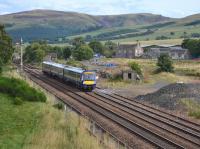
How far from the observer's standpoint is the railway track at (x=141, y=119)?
2602 centimetres

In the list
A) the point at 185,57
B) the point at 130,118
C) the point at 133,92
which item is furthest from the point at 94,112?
the point at 185,57

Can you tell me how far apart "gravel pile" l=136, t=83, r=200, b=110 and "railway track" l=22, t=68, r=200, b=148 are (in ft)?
9.42

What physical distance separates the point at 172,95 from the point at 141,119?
1545 cm

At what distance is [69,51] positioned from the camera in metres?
158

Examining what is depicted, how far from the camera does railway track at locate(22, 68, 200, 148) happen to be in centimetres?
2602

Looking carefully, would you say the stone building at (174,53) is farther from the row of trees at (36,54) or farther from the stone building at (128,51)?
the row of trees at (36,54)

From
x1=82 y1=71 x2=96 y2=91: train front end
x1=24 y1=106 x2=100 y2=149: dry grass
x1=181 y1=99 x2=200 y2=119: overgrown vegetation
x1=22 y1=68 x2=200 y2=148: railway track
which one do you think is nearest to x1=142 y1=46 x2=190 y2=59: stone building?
x1=82 y1=71 x2=96 y2=91: train front end

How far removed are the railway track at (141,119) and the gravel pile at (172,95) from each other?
287cm

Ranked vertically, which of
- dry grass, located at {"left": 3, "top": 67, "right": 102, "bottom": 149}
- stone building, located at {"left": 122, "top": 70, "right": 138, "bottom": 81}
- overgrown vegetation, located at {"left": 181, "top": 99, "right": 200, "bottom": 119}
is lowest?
overgrown vegetation, located at {"left": 181, "top": 99, "right": 200, "bottom": 119}

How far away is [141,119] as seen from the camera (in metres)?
34.0

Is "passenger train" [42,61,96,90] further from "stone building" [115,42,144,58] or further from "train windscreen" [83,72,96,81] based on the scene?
"stone building" [115,42,144,58]

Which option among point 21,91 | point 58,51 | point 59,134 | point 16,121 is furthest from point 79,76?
point 58,51

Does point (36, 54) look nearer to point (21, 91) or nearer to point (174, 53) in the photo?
point (174, 53)

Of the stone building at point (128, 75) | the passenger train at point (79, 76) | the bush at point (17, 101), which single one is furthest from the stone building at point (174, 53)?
the bush at point (17, 101)
